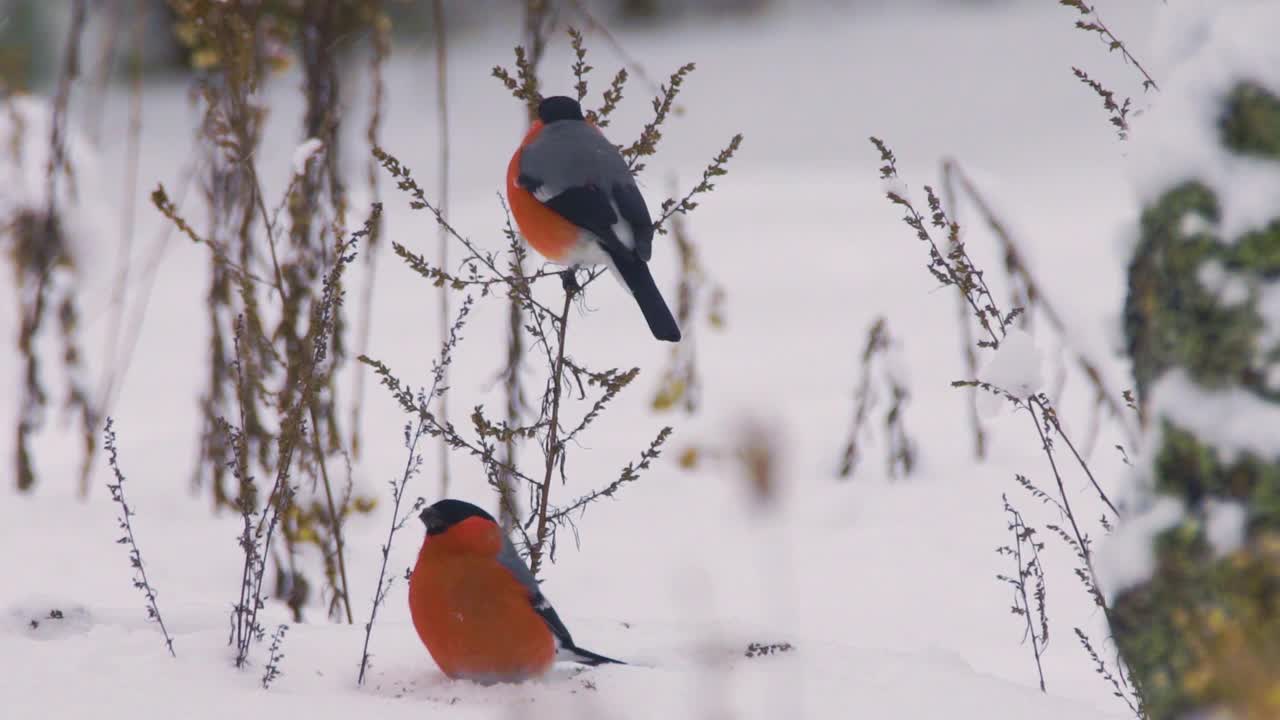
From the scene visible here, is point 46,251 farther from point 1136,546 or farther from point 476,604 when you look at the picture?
point 1136,546

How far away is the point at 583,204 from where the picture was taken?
285cm

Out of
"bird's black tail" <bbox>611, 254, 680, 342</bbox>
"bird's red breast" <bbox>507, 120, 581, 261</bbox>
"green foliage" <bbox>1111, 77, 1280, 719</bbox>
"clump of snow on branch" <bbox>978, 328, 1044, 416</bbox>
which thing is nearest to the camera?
"green foliage" <bbox>1111, 77, 1280, 719</bbox>

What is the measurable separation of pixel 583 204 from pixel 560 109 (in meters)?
0.28

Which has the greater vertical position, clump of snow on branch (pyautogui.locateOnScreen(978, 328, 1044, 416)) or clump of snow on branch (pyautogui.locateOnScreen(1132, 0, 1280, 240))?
clump of snow on branch (pyautogui.locateOnScreen(1132, 0, 1280, 240))

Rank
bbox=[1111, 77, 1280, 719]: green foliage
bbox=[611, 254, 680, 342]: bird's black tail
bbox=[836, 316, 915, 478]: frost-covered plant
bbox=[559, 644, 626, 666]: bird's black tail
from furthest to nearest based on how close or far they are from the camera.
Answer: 1. bbox=[836, 316, 915, 478]: frost-covered plant
2. bbox=[611, 254, 680, 342]: bird's black tail
3. bbox=[559, 644, 626, 666]: bird's black tail
4. bbox=[1111, 77, 1280, 719]: green foliage

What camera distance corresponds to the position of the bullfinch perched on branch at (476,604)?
2518 millimetres

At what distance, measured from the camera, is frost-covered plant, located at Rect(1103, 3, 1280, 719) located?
1630mm

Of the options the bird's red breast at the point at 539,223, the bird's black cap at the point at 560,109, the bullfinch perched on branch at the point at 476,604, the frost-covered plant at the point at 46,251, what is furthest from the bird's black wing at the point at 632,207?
the frost-covered plant at the point at 46,251

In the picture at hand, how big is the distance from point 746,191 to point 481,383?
4236mm

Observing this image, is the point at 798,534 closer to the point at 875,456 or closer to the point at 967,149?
the point at 875,456

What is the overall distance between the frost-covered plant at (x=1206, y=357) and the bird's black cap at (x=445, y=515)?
1230 mm

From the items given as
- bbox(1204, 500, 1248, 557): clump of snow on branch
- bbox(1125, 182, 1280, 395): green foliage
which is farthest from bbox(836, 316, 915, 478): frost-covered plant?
bbox(1204, 500, 1248, 557): clump of snow on branch

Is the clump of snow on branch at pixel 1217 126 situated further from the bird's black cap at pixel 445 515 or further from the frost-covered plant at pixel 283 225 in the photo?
the frost-covered plant at pixel 283 225

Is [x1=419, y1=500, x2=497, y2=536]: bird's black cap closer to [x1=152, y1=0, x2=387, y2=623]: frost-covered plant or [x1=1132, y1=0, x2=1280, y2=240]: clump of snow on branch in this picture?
[x1=152, y1=0, x2=387, y2=623]: frost-covered plant
